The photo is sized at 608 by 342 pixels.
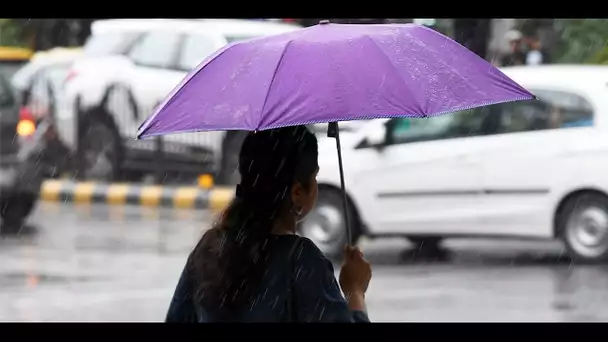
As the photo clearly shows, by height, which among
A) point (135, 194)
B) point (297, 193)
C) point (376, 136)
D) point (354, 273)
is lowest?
point (135, 194)

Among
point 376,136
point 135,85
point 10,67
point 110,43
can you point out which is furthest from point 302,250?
point 110,43

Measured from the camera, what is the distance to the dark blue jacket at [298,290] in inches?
95.6

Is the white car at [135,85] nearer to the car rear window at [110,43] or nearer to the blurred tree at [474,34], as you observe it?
the car rear window at [110,43]

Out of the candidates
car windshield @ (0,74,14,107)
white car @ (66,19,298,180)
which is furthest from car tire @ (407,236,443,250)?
car windshield @ (0,74,14,107)

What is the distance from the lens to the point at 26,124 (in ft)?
39.9

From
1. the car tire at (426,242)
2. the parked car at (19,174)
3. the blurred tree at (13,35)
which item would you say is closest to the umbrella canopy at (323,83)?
the car tire at (426,242)

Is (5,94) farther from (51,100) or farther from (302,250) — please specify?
(302,250)

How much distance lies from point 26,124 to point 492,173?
5.44 m

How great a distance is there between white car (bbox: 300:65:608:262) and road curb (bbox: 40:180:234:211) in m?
3.81

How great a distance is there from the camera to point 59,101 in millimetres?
14422

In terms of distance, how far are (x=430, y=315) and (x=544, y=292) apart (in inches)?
45.1

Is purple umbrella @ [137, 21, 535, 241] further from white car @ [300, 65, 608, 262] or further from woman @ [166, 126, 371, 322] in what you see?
white car @ [300, 65, 608, 262]

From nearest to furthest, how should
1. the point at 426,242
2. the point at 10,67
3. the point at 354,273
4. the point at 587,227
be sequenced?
the point at 354,273 < the point at 587,227 < the point at 426,242 < the point at 10,67
